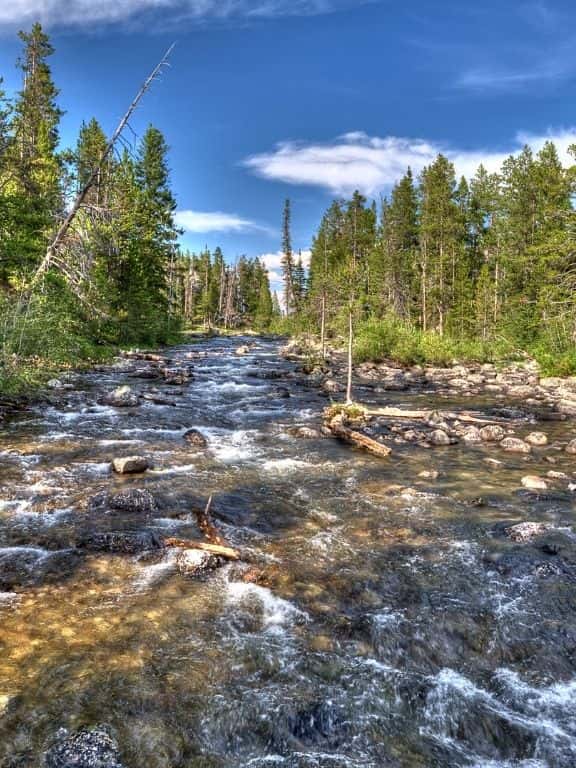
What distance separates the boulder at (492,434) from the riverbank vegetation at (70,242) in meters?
11.0

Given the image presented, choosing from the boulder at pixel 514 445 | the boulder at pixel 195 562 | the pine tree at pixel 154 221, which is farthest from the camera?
the pine tree at pixel 154 221

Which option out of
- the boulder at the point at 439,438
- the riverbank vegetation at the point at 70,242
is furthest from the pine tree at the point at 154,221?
the boulder at the point at 439,438

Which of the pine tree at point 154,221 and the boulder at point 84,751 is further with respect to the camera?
the pine tree at point 154,221

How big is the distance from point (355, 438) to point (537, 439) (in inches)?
189

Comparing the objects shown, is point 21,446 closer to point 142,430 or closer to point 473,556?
point 142,430

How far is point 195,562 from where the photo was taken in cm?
588

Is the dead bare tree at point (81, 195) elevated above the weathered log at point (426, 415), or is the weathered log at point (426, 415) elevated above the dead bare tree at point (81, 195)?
the dead bare tree at point (81, 195)

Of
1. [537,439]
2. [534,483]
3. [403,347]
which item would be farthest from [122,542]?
[403,347]

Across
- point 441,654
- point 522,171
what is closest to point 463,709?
point 441,654

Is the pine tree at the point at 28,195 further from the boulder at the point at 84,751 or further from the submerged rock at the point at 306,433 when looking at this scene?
the boulder at the point at 84,751

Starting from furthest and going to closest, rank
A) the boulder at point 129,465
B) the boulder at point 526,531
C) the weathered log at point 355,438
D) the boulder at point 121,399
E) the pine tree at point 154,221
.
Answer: the pine tree at point 154,221 → the boulder at point 121,399 → the weathered log at point 355,438 → the boulder at point 129,465 → the boulder at point 526,531

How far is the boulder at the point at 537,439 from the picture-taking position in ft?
41.0

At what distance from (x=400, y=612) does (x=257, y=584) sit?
162 cm

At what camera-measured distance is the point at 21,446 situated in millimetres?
10469
